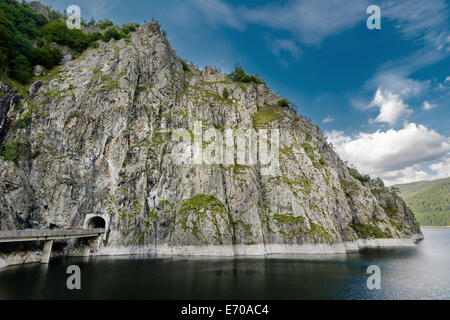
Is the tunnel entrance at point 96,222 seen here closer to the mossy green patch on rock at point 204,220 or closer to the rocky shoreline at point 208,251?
the rocky shoreline at point 208,251

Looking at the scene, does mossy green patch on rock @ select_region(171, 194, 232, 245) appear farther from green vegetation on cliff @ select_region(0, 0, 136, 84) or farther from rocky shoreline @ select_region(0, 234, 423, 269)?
green vegetation on cliff @ select_region(0, 0, 136, 84)

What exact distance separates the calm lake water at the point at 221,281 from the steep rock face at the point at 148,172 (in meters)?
13.5

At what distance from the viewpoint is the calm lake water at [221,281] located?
76.5 feet

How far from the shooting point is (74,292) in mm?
23484

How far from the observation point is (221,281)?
28141mm

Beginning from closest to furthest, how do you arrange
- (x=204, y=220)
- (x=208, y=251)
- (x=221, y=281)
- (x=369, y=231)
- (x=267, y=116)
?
(x=221, y=281) → (x=208, y=251) → (x=204, y=220) → (x=369, y=231) → (x=267, y=116)

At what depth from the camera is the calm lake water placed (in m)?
23.3

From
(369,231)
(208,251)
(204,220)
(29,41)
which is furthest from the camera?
(369,231)

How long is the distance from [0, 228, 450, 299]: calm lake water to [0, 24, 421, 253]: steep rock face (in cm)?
1347

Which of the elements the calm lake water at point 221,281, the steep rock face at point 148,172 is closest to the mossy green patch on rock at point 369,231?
the steep rock face at point 148,172

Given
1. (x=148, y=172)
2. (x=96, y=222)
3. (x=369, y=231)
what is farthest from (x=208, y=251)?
(x=369, y=231)

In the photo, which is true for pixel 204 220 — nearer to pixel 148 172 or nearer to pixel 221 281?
pixel 148 172

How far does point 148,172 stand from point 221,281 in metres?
38.9
